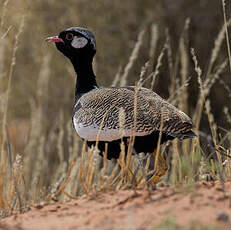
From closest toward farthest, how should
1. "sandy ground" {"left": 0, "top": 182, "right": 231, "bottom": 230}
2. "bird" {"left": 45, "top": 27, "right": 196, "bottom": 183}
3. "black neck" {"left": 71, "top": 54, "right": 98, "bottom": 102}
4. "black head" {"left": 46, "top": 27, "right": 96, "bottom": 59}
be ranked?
"sandy ground" {"left": 0, "top": 182, "right": 231, "bottom": 230}
"bird" {"left": 45, "top": 27, "right": 196, "bottom": 183}
"black head" {"left": 46, "top": 27, "right": 96, "bottom": 59}
"black neck" {"left": 71, "top": 54, "right": 98, "bottom": 102}

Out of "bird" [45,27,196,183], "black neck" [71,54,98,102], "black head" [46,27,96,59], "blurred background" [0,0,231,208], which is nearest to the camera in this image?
"bird" [45,27,196,183]

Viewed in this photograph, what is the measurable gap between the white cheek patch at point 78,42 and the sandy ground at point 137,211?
5.16ft

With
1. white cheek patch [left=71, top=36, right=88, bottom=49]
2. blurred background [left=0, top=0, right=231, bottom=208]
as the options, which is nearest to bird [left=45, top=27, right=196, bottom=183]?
white cheek patch [left=71, top=36, right=88, bottom=49]

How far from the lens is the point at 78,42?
393cm

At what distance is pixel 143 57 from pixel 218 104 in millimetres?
1236

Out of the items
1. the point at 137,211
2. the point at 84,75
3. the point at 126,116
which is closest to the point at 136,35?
the point at 84,75

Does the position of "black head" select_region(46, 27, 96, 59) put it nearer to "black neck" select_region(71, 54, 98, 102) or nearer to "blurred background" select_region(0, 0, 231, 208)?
"black neck" select_region(71, 54, 98, 102)

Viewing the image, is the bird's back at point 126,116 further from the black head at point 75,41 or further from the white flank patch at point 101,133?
the black head at point 75,41

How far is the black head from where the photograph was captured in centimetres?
389

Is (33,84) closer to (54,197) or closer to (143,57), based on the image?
(143,57)

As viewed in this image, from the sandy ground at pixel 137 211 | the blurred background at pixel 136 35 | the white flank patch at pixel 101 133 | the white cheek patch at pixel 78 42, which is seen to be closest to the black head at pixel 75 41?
the white cheek patch at pixel 78 42

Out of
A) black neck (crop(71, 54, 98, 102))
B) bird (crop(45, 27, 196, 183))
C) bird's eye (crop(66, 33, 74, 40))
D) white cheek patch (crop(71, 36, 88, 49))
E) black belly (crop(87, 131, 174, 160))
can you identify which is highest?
bird's eye (crop(66, 33, 74, 40))

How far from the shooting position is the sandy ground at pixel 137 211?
6.43 ft

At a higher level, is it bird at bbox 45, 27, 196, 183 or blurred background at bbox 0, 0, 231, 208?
blurred background at bbox 0, 0, 231, 208
